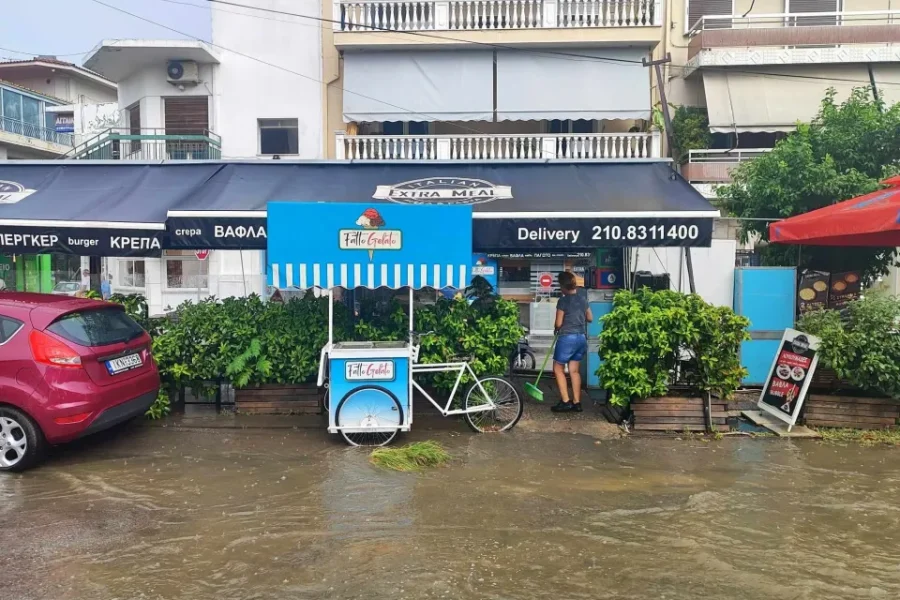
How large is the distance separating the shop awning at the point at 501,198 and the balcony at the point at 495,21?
703cm

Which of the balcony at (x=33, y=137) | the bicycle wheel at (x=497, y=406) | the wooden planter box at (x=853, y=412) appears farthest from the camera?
the balcony at (x=33, y=137)

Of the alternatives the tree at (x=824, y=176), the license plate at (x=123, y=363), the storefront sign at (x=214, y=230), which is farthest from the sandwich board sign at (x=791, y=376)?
the license plate at (x=123, y=363)

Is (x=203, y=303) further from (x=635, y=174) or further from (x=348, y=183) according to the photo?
(x=635, y=174)

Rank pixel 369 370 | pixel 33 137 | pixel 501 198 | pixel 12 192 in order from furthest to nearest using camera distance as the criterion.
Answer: pixel 33 137, pixel 12 192, pixel 501 198, pixel 369 370

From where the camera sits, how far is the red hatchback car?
241 inches

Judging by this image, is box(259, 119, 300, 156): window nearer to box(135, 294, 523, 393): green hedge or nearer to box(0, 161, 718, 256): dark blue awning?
box(0, 161, 718, 256): dark blue awning

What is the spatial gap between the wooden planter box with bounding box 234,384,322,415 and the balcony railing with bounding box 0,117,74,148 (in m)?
23.5

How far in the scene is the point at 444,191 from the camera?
8703mm

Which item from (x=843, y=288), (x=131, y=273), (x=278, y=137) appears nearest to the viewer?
(x=843, y=288)

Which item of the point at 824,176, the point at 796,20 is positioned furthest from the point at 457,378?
the point at 796,20

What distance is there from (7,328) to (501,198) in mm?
5384

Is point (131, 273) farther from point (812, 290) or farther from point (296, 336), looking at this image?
point (812, 290)

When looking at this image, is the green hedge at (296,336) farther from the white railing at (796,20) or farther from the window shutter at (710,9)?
the window shutter at (710,9)

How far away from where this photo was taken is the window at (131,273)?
1803 centimetres
